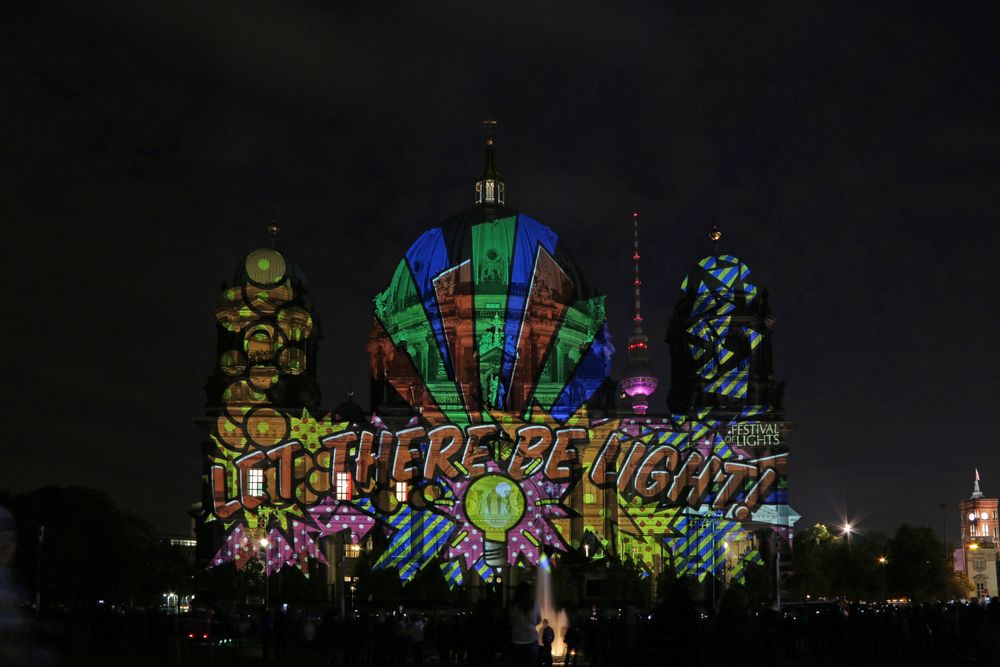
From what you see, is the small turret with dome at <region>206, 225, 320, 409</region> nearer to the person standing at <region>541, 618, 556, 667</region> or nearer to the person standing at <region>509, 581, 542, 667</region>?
the person standing at <region>541, 618, 556, 667</region>

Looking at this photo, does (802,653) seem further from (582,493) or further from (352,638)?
(582,493)

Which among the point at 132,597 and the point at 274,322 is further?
the point at 274,322

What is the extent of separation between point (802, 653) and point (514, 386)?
229ft

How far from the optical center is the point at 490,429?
250 feet

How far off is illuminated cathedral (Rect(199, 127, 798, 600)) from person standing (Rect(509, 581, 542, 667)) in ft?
171

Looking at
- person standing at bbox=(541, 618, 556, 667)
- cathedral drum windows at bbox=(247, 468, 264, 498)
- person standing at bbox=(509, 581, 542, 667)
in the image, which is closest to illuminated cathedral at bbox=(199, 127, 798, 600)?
cathedral drum windows at bbox=(247, 468, 264, 498)

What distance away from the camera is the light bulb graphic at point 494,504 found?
8106cm

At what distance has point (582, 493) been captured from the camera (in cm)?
10275

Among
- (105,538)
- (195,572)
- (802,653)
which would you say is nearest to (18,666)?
(802,653)

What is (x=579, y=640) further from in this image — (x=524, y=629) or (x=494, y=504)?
(x=494, y=504)

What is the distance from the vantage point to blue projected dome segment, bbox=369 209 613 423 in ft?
376

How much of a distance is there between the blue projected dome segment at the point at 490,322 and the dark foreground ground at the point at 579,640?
55303 mm

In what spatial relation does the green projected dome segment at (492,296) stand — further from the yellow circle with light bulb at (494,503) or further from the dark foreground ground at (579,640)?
the dark foreground ground at (579,640)

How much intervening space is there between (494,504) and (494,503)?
10 centimetres
